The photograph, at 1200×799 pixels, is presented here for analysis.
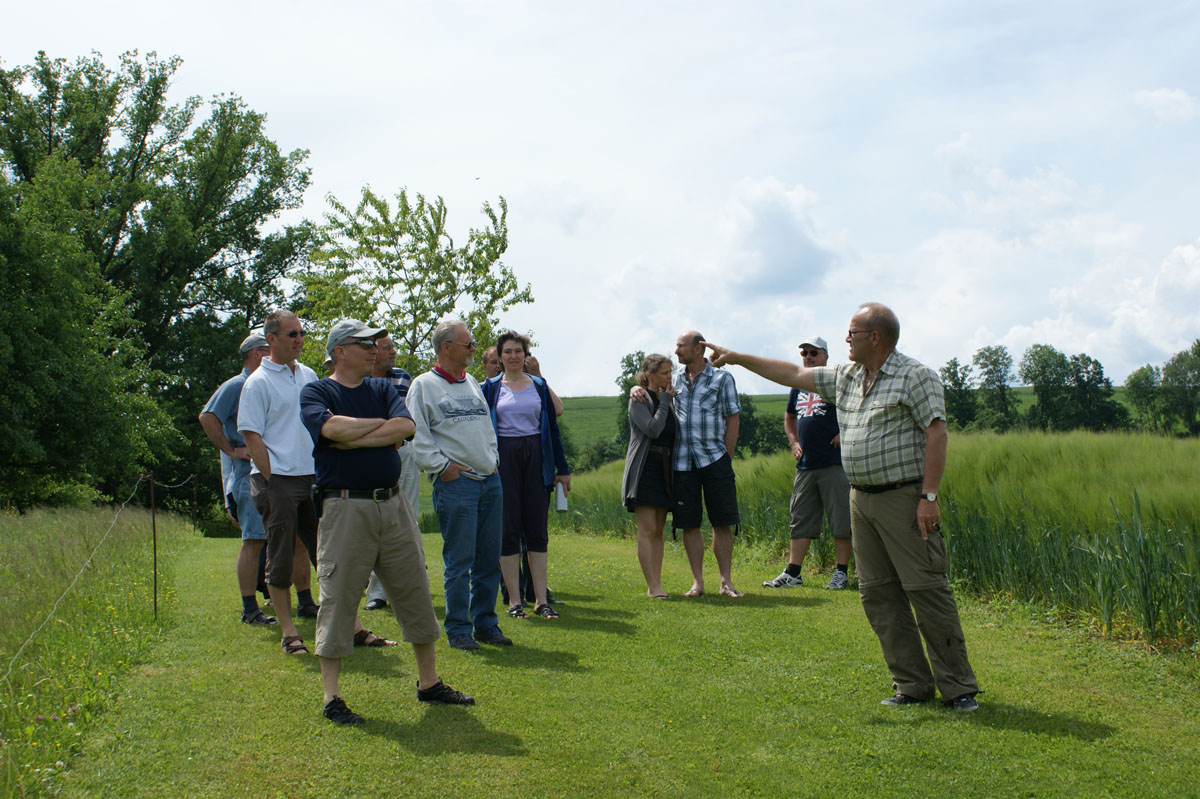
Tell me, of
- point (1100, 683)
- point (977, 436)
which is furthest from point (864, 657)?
point (977, 436)

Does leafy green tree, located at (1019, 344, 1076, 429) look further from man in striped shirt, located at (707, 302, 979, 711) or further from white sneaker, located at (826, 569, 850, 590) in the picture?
man in striped shirt, located at (707, 302, 979, 711)

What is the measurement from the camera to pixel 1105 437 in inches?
344

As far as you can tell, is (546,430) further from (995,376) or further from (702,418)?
(995,376)

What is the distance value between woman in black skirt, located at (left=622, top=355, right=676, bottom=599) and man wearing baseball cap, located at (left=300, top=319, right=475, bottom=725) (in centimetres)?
311

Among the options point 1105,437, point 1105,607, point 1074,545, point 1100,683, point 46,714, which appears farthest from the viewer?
point 1105,437

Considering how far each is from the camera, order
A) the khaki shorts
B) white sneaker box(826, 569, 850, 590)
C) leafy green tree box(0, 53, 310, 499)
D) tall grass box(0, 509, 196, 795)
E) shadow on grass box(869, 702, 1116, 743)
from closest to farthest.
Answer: tall grass box(0, 509, 196, 795) → shadow on grass box(869, 702, 1116, 743) → the khaki shorts → white sneaker box(826, 569, 850, 590) → leafy green tree box(0, 53, 310, 499)

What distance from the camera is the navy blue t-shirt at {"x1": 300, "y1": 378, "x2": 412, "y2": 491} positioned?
4.18 metres

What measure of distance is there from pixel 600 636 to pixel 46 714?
3.10m

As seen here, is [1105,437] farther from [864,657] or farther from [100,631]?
[100,631]

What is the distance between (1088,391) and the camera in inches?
1961

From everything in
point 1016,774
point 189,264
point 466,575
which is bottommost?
point 1016,774

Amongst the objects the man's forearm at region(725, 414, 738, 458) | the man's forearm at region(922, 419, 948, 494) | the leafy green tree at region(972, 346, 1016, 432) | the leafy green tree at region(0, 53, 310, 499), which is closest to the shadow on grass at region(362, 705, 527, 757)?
the man's forearm at region(922, 419, 948, 494)

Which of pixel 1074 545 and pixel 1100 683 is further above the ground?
pixel 1074 545

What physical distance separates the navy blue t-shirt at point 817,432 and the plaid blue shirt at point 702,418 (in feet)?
3.09
